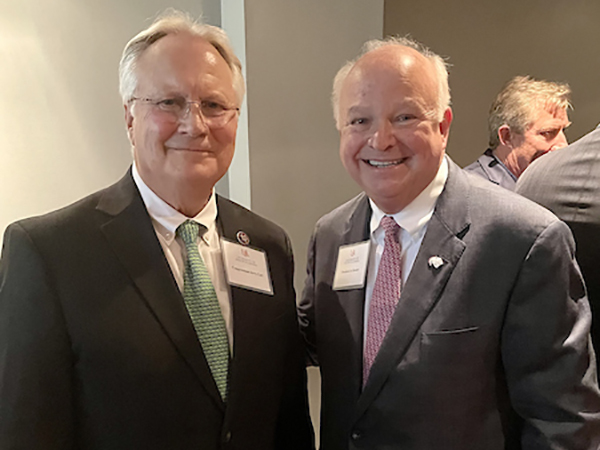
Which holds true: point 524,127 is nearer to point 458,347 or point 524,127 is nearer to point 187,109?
point 458,347

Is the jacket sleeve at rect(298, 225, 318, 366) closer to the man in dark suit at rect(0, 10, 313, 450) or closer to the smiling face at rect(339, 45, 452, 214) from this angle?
the man in dark suit at rect(0, 10, 313, 450)

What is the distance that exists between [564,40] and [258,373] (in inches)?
178

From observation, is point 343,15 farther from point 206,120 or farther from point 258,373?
point 258,373

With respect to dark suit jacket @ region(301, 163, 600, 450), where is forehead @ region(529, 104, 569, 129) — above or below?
above

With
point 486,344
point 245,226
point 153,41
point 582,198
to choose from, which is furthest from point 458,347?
point 153,41

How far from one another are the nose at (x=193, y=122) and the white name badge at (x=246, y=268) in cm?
37

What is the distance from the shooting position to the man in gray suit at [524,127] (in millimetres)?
3307

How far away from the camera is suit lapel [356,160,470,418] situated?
1.41 m

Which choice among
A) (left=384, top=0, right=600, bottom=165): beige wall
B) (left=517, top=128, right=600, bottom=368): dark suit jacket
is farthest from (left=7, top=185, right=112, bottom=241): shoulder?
(left=384, top=0, right=600, bottom=165): beige wall

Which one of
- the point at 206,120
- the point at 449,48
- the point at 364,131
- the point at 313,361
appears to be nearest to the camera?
the point at 206,120

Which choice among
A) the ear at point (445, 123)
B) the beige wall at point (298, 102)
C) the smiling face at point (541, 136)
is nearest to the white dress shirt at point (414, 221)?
the ear at point (445, 123)

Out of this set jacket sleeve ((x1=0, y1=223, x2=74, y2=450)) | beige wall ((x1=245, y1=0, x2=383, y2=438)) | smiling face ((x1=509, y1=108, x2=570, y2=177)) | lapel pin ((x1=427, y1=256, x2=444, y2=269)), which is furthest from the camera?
smiling face ((x1=509, y1=108, x2=570, y2=177))

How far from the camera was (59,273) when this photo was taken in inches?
50.0

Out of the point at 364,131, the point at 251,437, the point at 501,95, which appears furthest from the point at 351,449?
the point at 501,95
